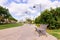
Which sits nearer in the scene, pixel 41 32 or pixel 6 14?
pixel 41 32

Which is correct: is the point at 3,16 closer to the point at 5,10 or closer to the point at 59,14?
the point at 5,10

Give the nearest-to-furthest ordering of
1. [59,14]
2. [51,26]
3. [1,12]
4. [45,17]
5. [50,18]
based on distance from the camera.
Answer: [51,26], [50,18], [45,17], [59,14], [1,12]

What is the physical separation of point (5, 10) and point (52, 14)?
48.4m

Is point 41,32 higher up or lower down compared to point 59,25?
higher up

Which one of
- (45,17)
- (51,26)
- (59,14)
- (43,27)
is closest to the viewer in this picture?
(43,27)

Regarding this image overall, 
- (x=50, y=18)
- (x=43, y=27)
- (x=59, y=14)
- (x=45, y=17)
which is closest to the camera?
(x=43, y=27)

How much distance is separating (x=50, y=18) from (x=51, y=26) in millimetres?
3677

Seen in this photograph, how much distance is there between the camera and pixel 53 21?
4694 cm

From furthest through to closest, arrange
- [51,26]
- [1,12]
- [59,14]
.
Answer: [1,12] → [59,14] → [51,26]

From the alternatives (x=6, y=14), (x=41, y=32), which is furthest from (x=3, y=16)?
(x=41, y=32)

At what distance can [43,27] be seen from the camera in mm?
20656

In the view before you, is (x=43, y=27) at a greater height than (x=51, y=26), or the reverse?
(x=43, y=27)

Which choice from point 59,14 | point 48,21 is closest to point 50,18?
point 48,21

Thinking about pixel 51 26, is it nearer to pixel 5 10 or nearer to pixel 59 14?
pixel 59 14
